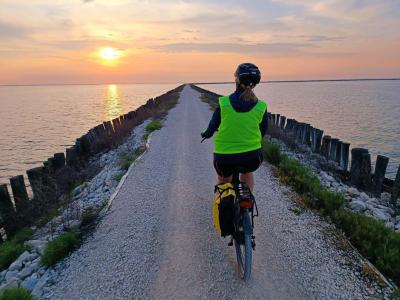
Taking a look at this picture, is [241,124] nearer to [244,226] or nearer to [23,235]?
[244,226]

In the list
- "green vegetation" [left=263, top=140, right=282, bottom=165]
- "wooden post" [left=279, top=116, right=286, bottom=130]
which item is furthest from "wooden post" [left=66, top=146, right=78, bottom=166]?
"wooden post" [left=279, top=116, right=286, bottom=130]

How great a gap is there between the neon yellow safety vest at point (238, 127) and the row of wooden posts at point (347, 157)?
667 centimetres

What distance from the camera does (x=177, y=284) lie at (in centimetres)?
455

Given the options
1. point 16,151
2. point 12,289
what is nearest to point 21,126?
point 16,151

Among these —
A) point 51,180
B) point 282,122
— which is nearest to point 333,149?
point 282,122

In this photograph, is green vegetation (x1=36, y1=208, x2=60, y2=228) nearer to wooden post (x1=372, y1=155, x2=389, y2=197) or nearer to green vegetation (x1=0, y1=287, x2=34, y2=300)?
green vegetation (x1=0, y1=287, x2=34, y2=300)

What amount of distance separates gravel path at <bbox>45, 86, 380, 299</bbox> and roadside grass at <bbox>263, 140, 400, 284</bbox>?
35cm

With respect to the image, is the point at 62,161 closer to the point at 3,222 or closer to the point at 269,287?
the point at 3,222

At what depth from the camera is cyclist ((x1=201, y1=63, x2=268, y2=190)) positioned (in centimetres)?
421

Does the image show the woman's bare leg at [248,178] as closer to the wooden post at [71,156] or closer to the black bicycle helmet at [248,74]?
the black bicycle helmet at [248,74]

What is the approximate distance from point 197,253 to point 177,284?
83 cm

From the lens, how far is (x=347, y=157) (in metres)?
12.0

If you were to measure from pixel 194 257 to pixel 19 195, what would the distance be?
5.91m

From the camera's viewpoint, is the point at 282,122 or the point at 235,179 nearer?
the point at 235,179
